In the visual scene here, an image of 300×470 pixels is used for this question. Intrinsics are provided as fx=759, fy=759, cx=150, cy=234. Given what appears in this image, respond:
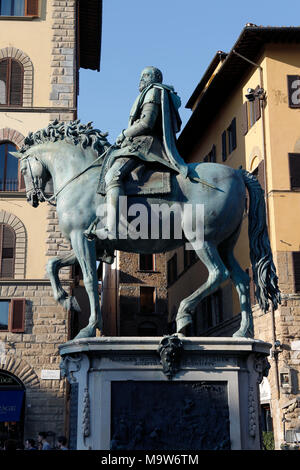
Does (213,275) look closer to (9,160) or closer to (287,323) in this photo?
(287,323)

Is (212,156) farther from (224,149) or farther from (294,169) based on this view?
(294,169)

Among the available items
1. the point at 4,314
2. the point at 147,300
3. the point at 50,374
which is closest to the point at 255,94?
the point at 4,314

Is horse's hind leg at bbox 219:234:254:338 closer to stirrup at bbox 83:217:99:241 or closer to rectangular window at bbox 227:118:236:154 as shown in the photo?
stirrup at bbox 83:217:99:241

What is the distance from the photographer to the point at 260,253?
11.1 m

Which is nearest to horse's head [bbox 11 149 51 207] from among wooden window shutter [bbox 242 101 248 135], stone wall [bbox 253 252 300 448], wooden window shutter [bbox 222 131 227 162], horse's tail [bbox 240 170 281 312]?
horse's tail [bbox 240 170 281 312]

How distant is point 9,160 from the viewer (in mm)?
30109

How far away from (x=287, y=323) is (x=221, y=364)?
16956 millimetres

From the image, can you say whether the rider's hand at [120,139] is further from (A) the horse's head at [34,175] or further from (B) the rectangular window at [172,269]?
(B) the rectangular window at [172,269]

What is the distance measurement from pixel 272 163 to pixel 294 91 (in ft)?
10.3

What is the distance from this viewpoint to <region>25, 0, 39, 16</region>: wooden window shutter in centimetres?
3148

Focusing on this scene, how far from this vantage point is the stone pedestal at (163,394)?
9734 mm

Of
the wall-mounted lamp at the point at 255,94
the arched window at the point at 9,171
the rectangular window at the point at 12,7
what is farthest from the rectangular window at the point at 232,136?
the rectangular window at the point at 12,7
